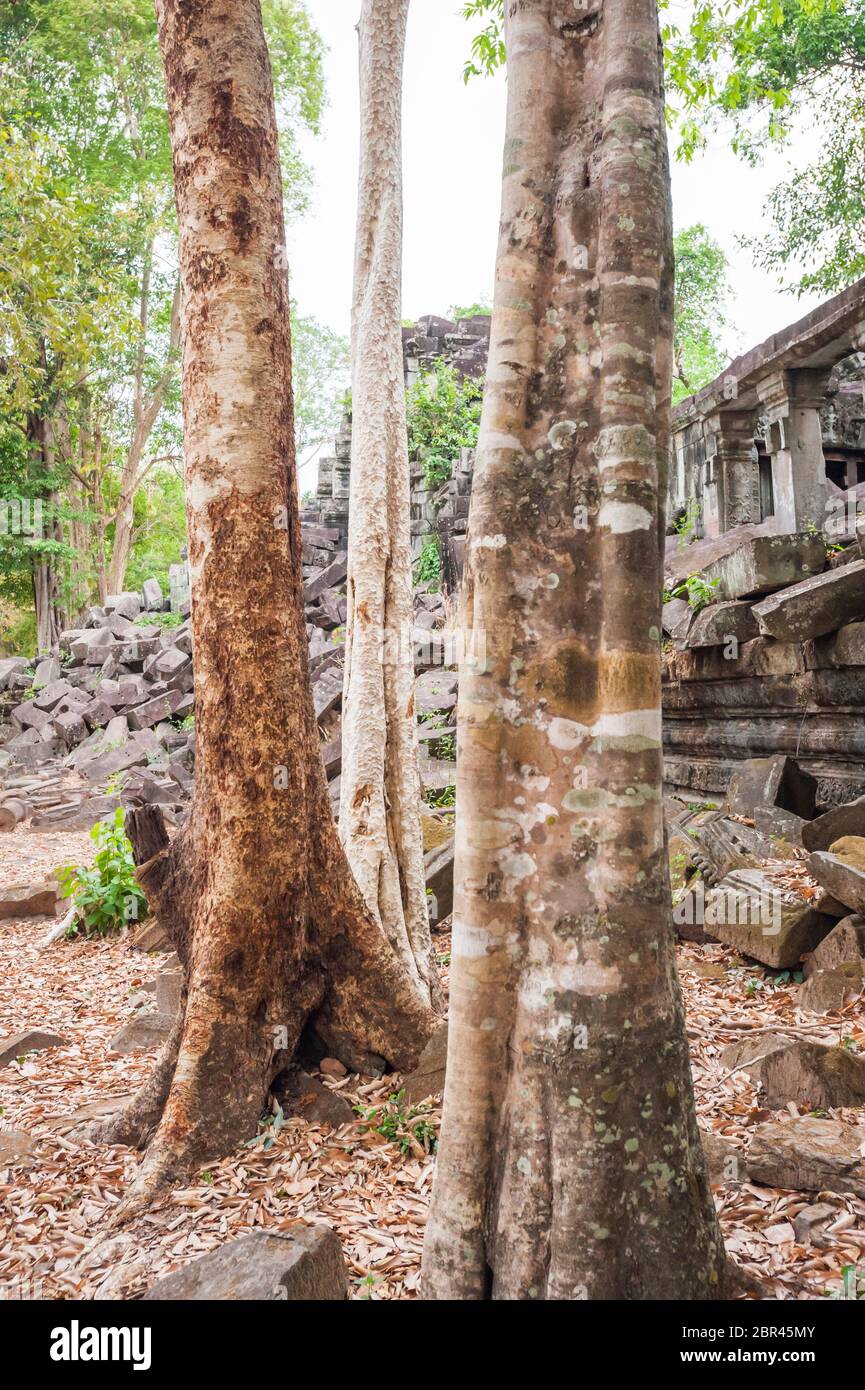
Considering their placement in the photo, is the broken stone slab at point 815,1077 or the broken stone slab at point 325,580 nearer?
the broken stone slab at point 815,1077

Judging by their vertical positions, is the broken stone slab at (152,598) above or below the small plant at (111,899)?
above

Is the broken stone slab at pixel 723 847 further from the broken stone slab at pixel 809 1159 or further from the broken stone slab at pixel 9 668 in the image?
the broken stone slab at pixel 9 668

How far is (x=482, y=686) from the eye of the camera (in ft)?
6.87

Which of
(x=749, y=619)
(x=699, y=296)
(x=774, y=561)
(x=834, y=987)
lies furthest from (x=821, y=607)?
(x=699, y=296)

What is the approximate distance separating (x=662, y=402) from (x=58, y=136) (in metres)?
23.4

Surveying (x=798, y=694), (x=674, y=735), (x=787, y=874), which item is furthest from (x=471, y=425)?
(x=787, y=874)

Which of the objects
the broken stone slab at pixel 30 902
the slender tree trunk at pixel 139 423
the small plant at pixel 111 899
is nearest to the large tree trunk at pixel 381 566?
the small plant at pixel 111 899

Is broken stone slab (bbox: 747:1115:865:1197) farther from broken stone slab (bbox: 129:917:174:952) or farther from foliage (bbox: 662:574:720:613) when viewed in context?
broken stone slab (bbox: 129:917:174:952)

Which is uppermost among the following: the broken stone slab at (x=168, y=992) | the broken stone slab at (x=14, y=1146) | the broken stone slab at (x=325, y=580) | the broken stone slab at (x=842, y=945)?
the broken stone slab at (x=325, y=580)

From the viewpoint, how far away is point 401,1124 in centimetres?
312

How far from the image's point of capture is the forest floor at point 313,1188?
7.73ft

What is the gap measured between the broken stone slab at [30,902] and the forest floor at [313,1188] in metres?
3.00

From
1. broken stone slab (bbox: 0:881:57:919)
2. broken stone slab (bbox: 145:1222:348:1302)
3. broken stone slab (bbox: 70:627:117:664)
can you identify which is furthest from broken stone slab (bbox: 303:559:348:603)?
broken stone slab (bbox: 145:1222:348:1302)

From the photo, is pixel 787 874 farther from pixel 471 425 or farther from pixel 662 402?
pixel 471 425
